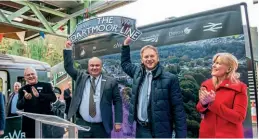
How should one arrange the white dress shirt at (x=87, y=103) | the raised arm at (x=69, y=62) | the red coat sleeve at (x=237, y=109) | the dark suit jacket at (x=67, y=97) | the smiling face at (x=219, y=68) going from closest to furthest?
the red coat sleeve at (x=237, y=109) → the smiling face at (x=219, y=68) → the white dress shirt at (x=87, y=103) → the raised arm at (x=69, y=62) → the dark suit jacket at (x=67, y=97)

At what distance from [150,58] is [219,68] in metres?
0.64

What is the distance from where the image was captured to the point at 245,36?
6.95ft

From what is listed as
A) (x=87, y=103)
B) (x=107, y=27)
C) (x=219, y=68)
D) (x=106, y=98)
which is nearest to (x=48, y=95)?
(x=87, y=103)

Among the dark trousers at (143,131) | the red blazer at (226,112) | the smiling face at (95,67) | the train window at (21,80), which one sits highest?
the smiling face at (95,67)

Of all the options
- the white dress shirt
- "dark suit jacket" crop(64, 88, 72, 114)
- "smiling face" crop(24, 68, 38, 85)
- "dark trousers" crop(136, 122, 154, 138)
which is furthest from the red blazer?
"smiling face" crop(24, 68, 38, 85)

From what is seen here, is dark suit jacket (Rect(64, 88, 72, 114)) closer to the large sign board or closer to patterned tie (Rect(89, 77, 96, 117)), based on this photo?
patterned tie (Rect(89, 77, 96, 117))

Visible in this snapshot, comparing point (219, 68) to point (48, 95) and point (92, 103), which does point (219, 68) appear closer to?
point (92, 103)

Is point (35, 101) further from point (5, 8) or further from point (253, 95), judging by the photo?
point (253, 95)

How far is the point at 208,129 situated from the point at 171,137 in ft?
1.15

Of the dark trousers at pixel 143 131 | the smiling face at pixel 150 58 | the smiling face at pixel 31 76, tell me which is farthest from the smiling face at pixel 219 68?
the smiling face at pixel 31 76

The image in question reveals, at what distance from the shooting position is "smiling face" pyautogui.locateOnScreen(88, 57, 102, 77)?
2946 millimetres

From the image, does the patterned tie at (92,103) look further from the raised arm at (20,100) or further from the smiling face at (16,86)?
the smiling face at (16,86)

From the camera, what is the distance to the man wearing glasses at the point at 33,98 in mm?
3299

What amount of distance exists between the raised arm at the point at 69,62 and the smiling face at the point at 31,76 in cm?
62
